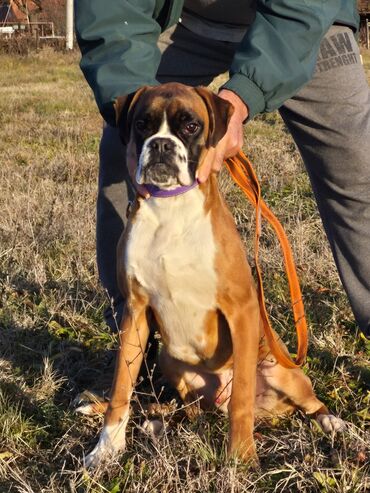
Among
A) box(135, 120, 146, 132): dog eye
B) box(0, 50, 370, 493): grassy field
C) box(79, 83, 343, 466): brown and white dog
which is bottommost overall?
box(0, 50, 370, 493): grassy field

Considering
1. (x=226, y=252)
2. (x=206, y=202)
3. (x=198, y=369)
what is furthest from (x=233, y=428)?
(x=206, y=202)

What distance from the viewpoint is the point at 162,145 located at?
2912mm

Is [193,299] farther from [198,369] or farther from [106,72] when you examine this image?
[106,72]

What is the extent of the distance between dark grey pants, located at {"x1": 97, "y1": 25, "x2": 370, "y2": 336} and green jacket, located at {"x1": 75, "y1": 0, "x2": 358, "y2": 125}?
354 millimetres

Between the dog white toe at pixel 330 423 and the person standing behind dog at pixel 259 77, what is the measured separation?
0.80m

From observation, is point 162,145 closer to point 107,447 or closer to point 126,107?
point 126,107

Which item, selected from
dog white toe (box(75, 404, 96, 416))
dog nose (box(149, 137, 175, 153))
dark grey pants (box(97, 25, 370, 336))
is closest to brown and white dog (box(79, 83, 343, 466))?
dog nose (box(149, 137, 175, 153))

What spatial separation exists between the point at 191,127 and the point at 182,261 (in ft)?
1.66

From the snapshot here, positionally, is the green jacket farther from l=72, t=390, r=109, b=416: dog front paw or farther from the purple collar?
l=72, t=390, r=109, b=416: dog front paw

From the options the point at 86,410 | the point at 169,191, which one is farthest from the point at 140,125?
the point at 86,410

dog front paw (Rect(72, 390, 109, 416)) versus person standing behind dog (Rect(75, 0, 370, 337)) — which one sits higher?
person standing behind dog (Rect(75, 0, 370, 337))

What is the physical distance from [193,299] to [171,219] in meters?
0.32

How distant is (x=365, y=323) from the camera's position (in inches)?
157

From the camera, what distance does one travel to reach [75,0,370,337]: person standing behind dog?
10.3 ft
